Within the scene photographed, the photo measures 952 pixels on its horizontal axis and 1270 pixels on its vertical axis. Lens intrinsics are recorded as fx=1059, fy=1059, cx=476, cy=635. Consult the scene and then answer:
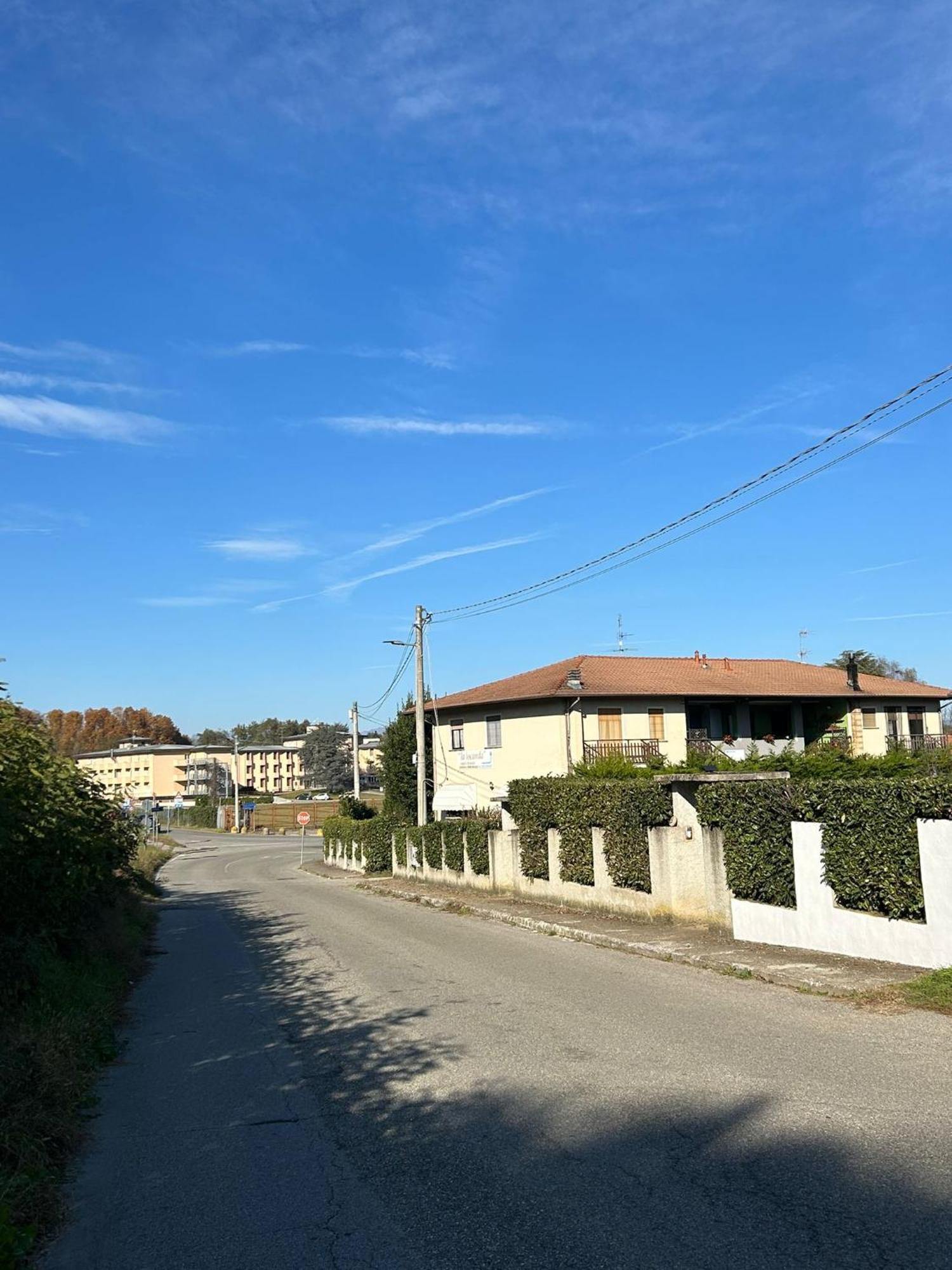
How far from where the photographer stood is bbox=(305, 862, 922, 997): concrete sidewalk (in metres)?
11.3

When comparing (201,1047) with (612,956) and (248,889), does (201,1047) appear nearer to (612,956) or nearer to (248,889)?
(612,956)

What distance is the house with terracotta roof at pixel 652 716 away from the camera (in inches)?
1619

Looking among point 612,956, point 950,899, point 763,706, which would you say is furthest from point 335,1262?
point 763,706

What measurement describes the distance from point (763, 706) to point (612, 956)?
108 ft

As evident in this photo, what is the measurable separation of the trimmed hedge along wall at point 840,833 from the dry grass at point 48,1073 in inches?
322

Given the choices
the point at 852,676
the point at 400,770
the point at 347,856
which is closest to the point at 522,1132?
the point at 400,770

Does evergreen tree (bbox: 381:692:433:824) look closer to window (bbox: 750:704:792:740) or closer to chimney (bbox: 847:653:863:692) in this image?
window (bbox: 750:704:792:740)

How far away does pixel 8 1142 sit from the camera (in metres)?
5.88

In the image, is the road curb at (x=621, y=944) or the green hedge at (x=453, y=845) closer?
the road curb at (x=621, y=944)

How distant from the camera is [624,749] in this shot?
41.2m

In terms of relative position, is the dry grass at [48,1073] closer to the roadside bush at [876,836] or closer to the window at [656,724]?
the roadside bush at [876,836]

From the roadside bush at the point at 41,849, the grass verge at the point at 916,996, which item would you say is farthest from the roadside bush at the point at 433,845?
the grass verge at the point at 916,996

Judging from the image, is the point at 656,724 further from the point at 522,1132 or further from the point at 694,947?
the point at 522,1132

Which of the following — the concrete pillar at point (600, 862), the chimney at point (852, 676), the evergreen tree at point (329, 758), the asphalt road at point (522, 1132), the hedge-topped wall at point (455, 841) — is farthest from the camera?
the evergreen tree at point (329, 758)
